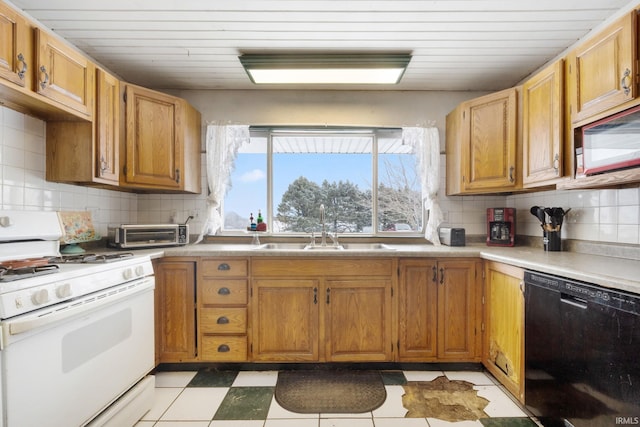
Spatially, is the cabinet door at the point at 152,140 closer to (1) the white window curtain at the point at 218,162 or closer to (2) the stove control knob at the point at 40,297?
(1) the white window curtain at the point at 218,162

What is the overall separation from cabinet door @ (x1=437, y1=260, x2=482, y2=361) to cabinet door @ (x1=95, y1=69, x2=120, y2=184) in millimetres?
2473

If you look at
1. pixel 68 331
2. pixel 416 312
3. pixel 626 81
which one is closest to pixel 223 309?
pixel 68 331

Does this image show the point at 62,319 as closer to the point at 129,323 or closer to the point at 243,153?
the point at 129,323

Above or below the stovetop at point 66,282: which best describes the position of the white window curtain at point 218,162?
above

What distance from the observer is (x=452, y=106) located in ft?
9.18

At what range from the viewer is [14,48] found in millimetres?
1437

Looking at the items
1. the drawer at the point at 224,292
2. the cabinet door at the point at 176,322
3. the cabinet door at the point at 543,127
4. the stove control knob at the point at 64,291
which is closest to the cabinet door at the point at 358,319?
the drawer at the point at 224,292

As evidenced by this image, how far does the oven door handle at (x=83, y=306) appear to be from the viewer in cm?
107

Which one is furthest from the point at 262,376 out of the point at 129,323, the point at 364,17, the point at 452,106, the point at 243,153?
the point at 452,106

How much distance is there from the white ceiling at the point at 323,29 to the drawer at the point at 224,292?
173cm

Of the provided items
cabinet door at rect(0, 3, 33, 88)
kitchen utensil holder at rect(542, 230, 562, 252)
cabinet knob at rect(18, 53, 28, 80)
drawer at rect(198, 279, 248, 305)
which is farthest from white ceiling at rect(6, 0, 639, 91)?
drawer at rect(198, 279, 248, 305)

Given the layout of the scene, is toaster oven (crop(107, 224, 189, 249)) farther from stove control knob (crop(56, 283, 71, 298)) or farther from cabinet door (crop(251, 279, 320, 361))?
stove control knob (crop(56, 283, 71, 298))

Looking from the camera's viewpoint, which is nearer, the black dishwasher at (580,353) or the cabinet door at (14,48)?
the black dishwasher at (580,353)

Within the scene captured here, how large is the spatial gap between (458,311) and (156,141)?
8.79 feet
